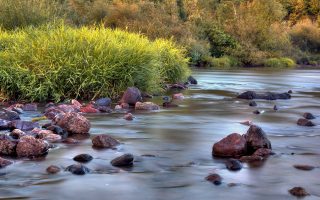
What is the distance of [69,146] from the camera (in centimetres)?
653

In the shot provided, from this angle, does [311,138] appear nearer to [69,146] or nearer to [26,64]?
[69,146]

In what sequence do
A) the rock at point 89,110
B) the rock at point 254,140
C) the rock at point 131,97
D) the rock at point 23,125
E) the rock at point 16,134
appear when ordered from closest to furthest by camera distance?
the rock at point 254,140, the rock at point 16,134, the rock at point 23,125, the rock at point 89,110, the rock at point 131,97

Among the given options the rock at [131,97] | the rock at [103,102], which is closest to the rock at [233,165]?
the rock at [103,102]

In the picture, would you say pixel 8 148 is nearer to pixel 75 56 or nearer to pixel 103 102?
pixel 103 102

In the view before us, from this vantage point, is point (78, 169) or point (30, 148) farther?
point (30, 148)

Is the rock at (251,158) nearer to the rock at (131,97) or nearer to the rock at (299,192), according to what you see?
the rock at (299,192)

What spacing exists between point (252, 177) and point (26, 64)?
8.23 m

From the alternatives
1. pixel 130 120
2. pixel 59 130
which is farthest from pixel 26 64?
pixel 59 130

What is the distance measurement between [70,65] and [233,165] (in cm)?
720

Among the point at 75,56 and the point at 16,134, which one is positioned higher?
the point at 75,56

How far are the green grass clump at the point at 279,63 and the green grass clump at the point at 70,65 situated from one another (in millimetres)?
31096

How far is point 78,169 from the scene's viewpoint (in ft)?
17.2

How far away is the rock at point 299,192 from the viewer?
458 cm

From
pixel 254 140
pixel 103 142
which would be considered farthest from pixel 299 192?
pixel 103 142
